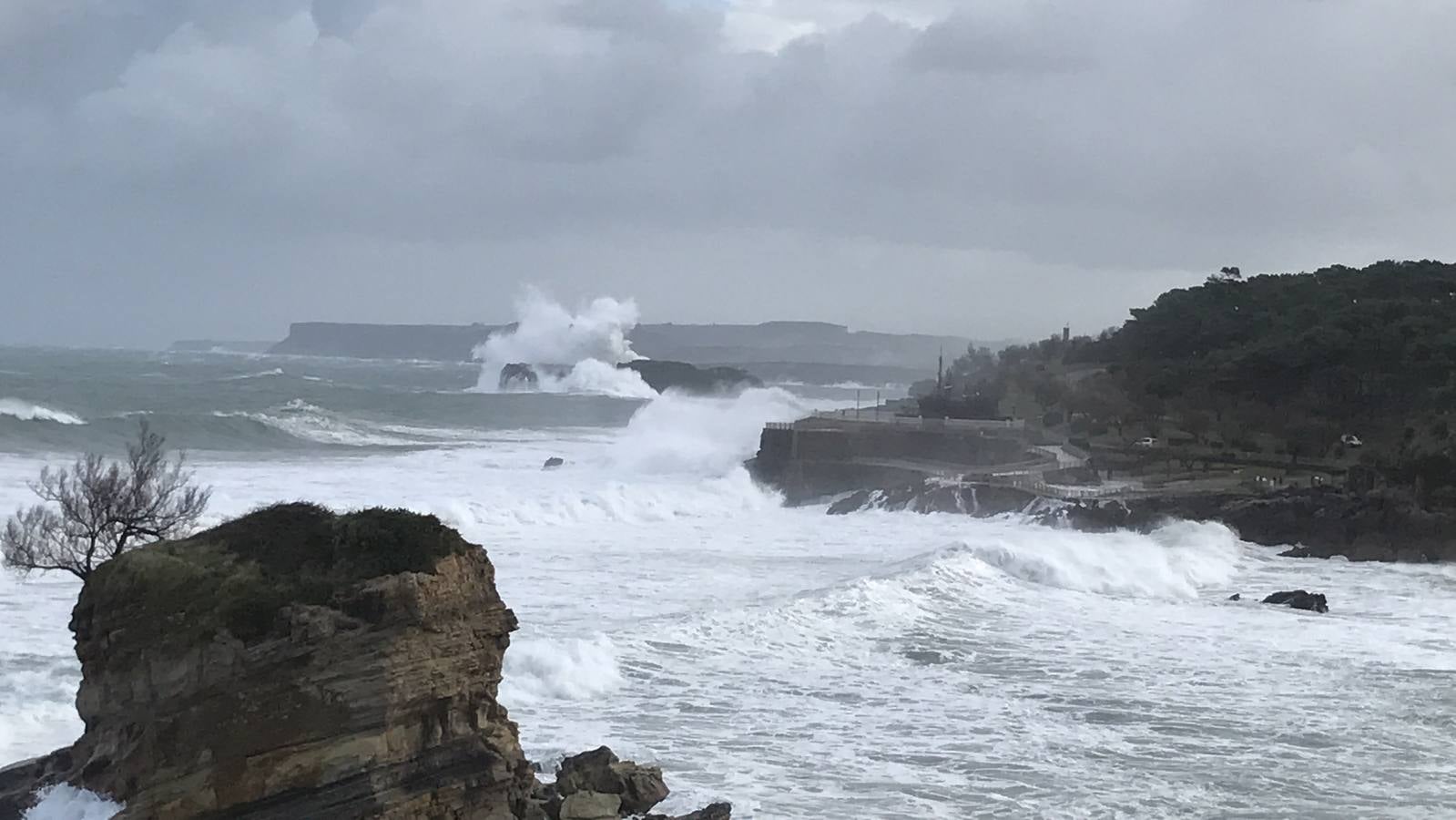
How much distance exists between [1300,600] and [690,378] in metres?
97.1

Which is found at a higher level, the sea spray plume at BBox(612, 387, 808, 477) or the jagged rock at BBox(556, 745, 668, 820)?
the sea spray plume at BBox(612, 387, 808, 477)

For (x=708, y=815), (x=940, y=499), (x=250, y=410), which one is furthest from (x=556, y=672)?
(x=250, y=410)

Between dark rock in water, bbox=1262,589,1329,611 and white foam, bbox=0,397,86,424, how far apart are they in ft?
158

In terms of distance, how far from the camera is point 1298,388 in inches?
2178

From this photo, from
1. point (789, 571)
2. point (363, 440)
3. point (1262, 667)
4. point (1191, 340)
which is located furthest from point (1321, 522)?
point (363, 440)

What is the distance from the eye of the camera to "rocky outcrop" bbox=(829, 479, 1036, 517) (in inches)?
1588

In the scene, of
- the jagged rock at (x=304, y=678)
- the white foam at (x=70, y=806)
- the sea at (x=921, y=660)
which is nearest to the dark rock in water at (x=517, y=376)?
the sea at (x=921, y=660)

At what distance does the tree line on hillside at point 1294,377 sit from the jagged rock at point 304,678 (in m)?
34.3

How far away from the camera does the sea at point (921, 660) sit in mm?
14633

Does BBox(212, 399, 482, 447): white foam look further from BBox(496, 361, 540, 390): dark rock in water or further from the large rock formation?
the large rock formation

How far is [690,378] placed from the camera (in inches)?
4820

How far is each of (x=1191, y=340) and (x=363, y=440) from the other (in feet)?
121

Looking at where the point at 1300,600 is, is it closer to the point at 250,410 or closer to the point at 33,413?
the point at 33,413

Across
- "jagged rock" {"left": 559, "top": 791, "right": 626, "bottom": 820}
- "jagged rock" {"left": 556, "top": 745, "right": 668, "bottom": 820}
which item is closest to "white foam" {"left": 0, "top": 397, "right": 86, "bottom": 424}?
"jagged rock" {"left": 556, "top": 745, "right": 668, "bottom": 820}
